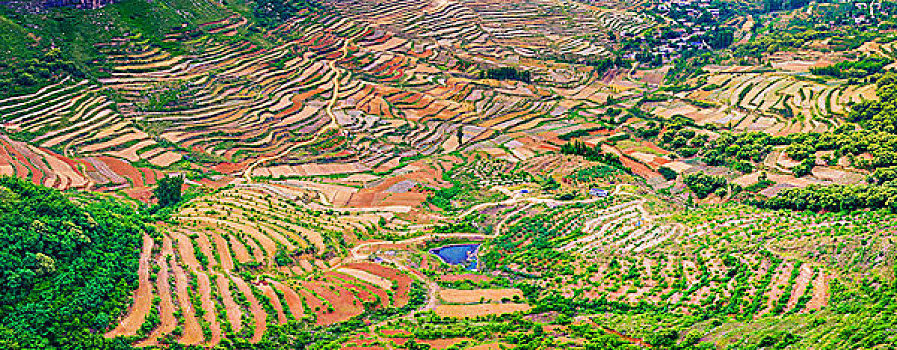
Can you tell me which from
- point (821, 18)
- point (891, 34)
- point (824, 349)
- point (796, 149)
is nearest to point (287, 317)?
point (824, 349)

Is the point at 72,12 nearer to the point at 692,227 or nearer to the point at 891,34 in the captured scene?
the point at 692,227

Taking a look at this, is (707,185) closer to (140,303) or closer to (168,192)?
(168,192)

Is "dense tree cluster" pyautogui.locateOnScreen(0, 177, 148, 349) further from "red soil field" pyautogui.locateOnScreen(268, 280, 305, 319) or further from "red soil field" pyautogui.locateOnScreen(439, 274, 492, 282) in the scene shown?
"red soil field" pyautogui.locateOnScreen(439, 274, 492, 282)

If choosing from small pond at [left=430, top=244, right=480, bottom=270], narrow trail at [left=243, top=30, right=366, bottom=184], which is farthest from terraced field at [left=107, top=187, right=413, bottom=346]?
narrow trail at [left=243, top=30, right=366, bottom=184]

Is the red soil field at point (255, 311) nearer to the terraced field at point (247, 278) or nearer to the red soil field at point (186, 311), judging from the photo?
the terraced field at point (247, 278)

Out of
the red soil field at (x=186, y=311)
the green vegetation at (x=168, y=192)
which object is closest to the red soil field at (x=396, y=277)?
the red soil field at (x=186, y=311)

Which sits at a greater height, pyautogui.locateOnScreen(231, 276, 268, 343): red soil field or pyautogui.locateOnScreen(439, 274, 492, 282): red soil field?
pyautogui.locateOnScreen(231, 276, 268, 343): red soil field
